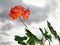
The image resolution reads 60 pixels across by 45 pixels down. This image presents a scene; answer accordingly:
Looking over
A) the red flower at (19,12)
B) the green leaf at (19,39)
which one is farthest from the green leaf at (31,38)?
the red flower at (19,12)

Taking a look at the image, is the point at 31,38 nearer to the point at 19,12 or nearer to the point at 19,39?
the point at 19,39

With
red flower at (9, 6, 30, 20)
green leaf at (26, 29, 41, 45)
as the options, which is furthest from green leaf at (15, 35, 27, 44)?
red flower at (9, 6, 30, 20)

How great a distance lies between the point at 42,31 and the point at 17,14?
0.97m

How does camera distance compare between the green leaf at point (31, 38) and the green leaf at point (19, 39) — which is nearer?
the green leaf at point (31, 38)

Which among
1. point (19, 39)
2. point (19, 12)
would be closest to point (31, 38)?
point (19, 39)

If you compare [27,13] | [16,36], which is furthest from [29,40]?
[27,13]

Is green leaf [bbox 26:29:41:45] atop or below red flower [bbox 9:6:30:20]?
below

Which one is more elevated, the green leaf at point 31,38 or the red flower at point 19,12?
the red flower at point 19,12

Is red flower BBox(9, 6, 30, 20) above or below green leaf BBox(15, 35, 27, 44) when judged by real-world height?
above

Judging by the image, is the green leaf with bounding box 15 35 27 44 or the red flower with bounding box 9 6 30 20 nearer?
the red flower with bounding box 9 6 30 20

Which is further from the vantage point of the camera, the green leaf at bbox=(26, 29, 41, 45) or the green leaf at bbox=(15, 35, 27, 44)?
the green leaf at bbox=(15, 35, 27, 44)

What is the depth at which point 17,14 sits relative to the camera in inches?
163

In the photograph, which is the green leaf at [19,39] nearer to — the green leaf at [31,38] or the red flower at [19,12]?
the green leaf at [31,38]

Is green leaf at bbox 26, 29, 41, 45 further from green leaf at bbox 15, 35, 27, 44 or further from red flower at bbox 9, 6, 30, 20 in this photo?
red flower at bbox 9, 6, 30, 20
